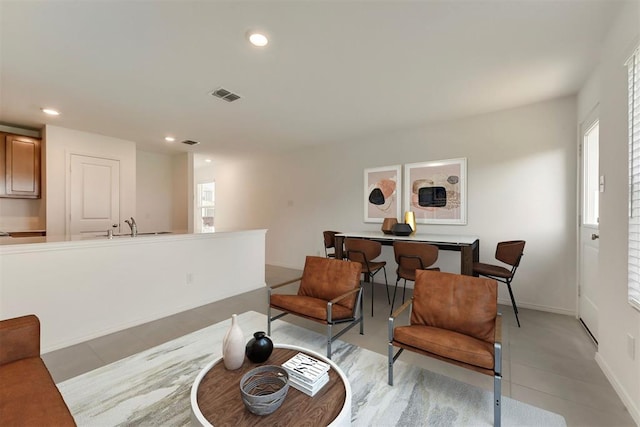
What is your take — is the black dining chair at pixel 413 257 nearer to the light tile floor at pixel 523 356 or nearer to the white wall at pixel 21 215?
the light tile floor at pixel 523 356

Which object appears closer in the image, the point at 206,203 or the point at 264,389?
the point at 264,389

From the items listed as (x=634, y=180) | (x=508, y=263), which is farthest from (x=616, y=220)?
(x=508, y=263)

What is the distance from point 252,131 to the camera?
4.45 m

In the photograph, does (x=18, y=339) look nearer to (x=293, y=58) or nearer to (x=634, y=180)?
(x=293, y=58)

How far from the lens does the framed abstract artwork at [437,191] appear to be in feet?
A: 12.7

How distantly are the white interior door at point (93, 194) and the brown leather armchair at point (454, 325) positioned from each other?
5231 mm

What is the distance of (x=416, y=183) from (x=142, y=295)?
160 inches

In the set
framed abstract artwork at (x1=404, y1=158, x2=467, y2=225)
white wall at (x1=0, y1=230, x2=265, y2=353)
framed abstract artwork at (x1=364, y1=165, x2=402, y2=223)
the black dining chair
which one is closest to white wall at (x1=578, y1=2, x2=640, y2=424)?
the black dining chair

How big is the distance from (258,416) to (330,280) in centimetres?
162

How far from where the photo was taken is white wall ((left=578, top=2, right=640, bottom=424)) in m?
1.71

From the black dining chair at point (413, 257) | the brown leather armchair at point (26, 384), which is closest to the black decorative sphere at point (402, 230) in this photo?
the black dining chair at point (413, 257)

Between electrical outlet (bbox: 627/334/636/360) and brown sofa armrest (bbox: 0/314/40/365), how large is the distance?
3677 mm

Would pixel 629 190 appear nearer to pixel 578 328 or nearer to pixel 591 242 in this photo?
pixel 591 242

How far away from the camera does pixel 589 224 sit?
283 cm
